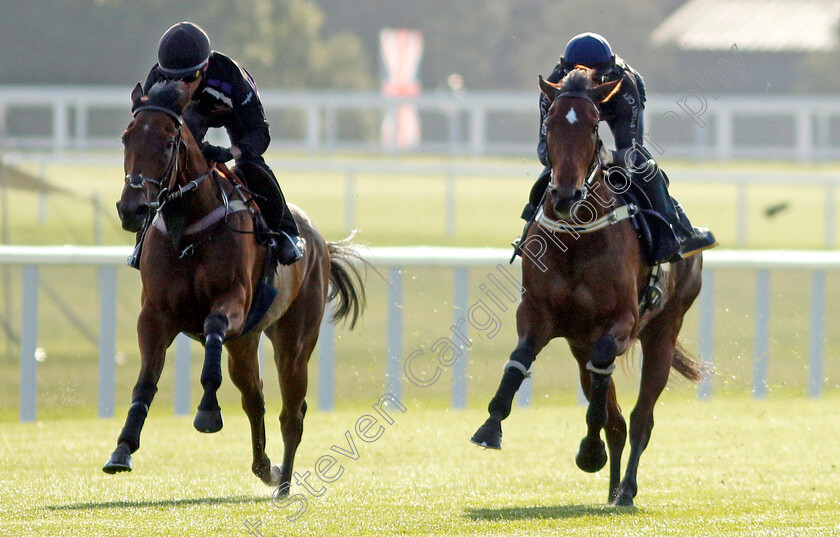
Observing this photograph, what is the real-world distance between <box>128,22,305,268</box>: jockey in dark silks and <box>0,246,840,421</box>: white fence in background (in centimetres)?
212


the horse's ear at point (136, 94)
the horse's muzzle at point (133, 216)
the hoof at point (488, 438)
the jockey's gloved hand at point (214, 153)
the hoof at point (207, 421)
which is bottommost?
the hoof at point (488, 438)

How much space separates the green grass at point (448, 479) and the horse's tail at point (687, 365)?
1.41ft

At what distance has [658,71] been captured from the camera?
39.6m

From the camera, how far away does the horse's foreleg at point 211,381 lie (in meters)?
4.57

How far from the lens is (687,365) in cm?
629

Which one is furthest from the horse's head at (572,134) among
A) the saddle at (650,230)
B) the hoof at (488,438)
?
the hoof at (488,438)

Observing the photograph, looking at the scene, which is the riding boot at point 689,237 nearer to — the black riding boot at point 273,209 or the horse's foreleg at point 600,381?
the horse's foreleg at point 600,381

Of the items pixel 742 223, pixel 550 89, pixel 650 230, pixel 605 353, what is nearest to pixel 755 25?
pixel 742 223

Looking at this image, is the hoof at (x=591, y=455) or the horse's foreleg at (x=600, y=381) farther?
the hoof at (x=591, y=455)

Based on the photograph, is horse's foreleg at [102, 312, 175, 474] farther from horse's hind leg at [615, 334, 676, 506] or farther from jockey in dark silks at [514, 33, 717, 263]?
horse's hind leg at [615, 334, 676, 506]

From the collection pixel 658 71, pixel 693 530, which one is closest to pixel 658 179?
pixel 693 530

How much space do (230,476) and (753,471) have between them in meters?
2.36

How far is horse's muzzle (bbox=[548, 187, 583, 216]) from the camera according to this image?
460 centimetres

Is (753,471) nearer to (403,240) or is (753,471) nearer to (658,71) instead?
(403,240)
